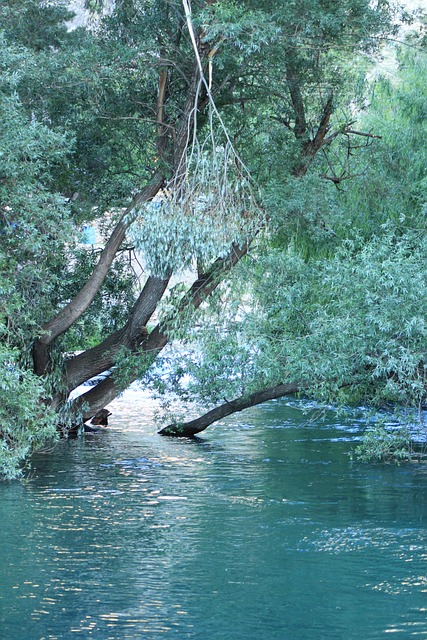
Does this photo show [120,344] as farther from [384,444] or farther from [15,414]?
[384,444]

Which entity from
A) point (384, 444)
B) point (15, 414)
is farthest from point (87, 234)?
point (384, 444)

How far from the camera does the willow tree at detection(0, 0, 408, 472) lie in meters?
14.6

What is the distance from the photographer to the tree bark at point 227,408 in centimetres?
1675

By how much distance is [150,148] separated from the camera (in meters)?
18.2

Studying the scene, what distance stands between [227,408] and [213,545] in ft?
20.9

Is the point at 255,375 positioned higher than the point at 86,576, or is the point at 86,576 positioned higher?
the point at 255,375

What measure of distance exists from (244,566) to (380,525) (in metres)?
2.36

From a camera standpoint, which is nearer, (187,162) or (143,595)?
(143,595)

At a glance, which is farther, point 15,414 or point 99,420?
point 99,420

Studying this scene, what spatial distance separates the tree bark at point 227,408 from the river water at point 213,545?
28.4 inches

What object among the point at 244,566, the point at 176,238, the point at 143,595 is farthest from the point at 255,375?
the point at 143,595

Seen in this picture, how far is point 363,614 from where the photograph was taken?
9477mm

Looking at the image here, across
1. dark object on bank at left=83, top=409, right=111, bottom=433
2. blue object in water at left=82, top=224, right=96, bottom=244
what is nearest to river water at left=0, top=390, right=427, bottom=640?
dark object on bank at left=83, top=409, right=111, bottom=433

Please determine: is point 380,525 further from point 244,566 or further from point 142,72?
point 142,72
